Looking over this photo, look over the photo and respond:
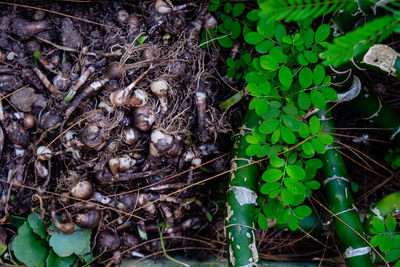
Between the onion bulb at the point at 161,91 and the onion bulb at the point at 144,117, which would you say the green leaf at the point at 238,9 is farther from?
the onion bulb at the point at 144,117

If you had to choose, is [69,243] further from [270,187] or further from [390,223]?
[390,223]

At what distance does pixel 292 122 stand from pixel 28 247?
193 cm

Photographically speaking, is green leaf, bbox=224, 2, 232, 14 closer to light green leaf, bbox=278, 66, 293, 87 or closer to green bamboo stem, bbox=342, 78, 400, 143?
light green leaf, bbox=278, 66, 293, 87

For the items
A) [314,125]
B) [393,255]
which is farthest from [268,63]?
[393,255]

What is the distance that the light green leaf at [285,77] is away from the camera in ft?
6.79

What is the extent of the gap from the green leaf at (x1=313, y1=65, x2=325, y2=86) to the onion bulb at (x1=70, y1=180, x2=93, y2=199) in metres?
1.58

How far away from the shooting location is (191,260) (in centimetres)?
260

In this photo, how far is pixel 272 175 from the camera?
83.0 inches

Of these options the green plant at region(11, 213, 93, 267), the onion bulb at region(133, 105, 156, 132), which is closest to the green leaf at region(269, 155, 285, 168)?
the onion bulb at region(133, 105, 156, 132)

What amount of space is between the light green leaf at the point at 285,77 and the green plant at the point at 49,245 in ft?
5.36

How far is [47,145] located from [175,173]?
0.90m

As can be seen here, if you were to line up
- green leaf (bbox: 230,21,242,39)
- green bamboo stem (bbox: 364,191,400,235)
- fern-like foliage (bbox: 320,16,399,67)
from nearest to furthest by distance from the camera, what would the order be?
fern-like foliage (bbox: 320,16,399,67) → green bamboo stem (bbox: 364,191,400,235) → green leaf (bbox: 230,21,242,39)

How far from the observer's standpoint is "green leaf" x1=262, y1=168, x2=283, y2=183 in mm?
2102

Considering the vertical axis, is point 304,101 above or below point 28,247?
above
